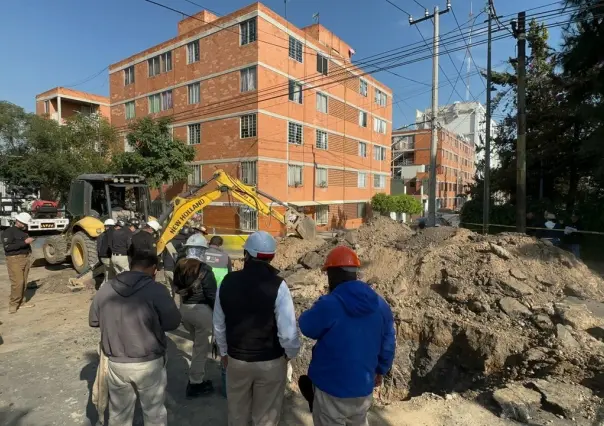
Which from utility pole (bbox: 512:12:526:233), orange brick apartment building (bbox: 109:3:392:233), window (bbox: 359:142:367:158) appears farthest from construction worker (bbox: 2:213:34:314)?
window (bbox: 359:142:367:158)

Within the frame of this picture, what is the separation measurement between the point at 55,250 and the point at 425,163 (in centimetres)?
5109

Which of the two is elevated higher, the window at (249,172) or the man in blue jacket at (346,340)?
the window at (249,172)

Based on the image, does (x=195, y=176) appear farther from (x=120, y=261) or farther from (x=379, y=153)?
(x=379, y=153)

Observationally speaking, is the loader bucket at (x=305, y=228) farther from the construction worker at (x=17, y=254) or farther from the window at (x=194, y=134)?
the window at (x=194, y=134)

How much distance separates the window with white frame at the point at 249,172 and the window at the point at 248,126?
5.22ft

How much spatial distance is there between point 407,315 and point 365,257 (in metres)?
2.76

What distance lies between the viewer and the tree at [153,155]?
65.3 ft

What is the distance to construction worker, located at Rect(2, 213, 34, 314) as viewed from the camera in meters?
6.42

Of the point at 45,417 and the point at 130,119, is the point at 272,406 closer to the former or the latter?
the point at 45,417

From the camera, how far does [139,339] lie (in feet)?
8.33

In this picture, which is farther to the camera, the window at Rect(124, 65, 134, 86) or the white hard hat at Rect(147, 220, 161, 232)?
the window at Rect(124, 65, 134, 86)

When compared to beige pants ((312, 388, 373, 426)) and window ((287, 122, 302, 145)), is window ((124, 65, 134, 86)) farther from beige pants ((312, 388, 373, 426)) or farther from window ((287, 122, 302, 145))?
beige pants ((312, 388, 373, 426))

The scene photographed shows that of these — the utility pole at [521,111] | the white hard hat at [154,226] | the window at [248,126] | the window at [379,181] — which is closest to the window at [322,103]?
the window at [248,126]

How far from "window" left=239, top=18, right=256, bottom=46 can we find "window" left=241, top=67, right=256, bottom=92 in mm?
1550
